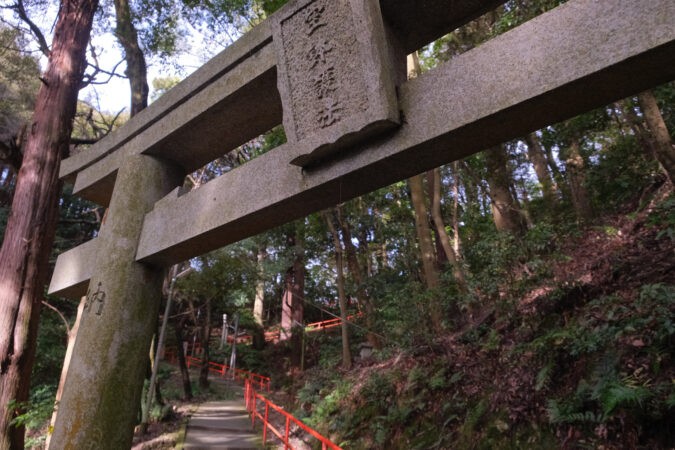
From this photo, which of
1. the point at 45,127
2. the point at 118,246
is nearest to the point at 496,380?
the point at 118,246

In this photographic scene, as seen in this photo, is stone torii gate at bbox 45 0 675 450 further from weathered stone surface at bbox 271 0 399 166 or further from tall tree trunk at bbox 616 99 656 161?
tall tree trunk at bbox 616 99 656 161

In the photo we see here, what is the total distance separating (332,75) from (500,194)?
824 cm

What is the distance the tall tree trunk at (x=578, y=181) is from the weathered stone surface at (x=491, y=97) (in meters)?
8.58

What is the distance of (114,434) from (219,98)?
85.3 inches

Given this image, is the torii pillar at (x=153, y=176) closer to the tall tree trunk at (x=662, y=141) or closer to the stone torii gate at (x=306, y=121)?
the stone torii gate at (x=306, y=121)

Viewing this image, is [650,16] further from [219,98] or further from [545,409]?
[545,409]

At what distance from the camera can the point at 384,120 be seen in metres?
1.85

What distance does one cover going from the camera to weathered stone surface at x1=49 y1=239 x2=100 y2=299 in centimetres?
326

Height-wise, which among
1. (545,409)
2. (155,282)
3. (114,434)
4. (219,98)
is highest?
(219,98)

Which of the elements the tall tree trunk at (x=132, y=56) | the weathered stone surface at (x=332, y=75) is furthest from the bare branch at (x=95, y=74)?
the weathered stone surface at (x=332, y=75)

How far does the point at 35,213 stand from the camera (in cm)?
433

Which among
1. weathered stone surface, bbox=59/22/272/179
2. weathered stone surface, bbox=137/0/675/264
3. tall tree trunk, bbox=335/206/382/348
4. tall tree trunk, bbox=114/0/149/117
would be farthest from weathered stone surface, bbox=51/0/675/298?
tall tree trunk, bbox=335/206/382/348

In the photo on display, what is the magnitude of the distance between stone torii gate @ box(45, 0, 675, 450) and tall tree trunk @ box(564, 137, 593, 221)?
8540mm

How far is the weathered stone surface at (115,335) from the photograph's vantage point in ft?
8.22
